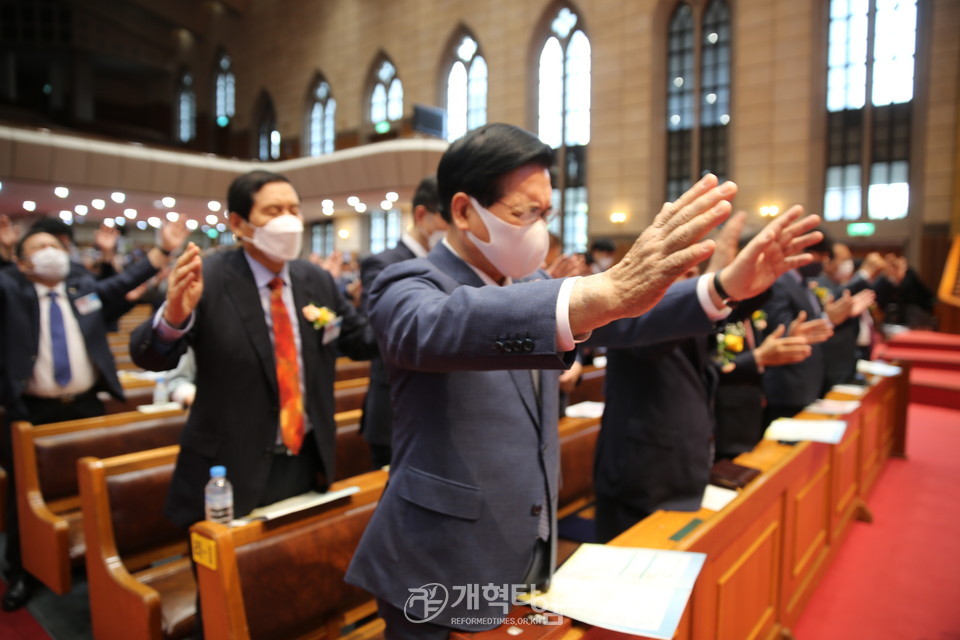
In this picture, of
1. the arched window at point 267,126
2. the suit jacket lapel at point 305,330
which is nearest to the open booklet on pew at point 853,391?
the suit jacket lapel at point 305,330

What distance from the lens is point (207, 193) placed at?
57.3 feet

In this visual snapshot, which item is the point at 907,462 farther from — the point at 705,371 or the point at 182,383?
the point at 182,383

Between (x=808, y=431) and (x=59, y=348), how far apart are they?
11.5 feet

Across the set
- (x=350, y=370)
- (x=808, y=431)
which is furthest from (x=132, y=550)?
(x=350, y=370)

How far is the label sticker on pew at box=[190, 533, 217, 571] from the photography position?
5.32ft

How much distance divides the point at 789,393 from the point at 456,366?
11.3ft

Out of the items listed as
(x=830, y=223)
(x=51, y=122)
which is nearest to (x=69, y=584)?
(x=830, y=223)

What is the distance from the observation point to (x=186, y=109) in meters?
25.2

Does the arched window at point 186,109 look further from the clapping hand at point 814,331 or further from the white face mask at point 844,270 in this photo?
the clapping hand at point 814,331

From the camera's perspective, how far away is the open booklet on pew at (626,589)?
107 centimetres

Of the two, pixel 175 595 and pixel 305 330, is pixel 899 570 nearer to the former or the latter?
pixel 305 330

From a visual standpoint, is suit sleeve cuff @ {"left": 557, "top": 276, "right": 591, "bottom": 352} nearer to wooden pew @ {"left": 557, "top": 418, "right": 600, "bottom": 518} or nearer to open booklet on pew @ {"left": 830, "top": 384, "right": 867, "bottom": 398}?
wooden pew @ {"left": 557, "top": 418, "right": 600, "bottom": 518}

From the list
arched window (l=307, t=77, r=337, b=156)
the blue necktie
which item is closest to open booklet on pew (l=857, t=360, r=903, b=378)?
the blue necktie

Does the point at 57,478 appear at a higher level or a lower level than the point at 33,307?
lower
